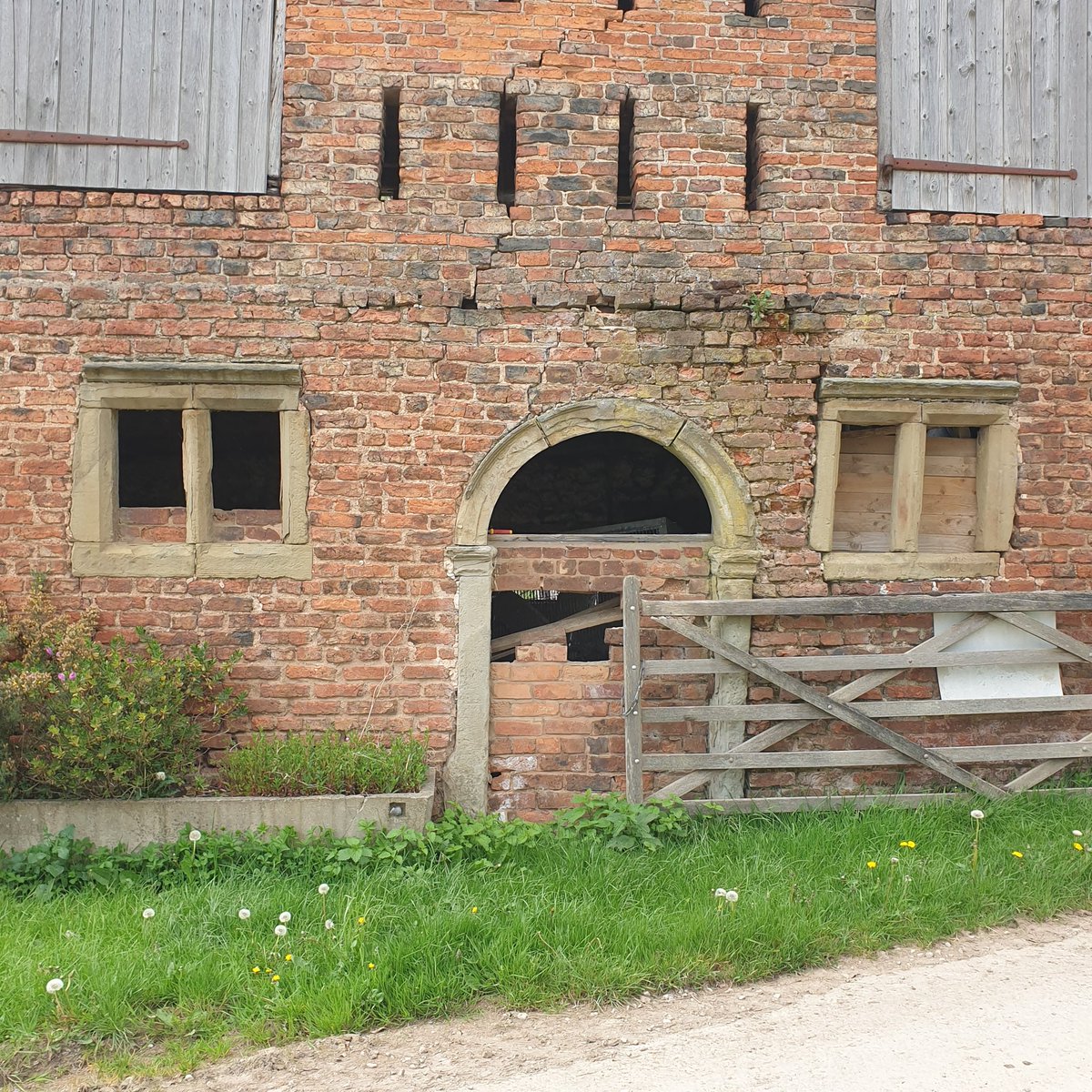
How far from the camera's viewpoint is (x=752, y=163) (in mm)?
5691

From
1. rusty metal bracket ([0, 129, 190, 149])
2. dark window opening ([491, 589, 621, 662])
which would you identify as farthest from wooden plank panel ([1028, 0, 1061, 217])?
rusty metal bracket ([0, 129, 190, 149])

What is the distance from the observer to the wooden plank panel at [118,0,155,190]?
524 centimetres

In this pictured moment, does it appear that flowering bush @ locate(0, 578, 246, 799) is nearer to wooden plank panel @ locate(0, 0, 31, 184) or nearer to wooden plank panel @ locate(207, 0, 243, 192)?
wooden plank panel @ locate(0, 0, 31, 184)

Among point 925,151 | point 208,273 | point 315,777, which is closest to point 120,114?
point 208,273

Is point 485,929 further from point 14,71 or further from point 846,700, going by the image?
point 14,71

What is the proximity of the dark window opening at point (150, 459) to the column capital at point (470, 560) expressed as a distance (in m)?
4.00

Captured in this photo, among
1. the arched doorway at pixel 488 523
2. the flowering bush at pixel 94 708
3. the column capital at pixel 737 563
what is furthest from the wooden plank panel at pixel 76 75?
the column capital at pixel 737 563

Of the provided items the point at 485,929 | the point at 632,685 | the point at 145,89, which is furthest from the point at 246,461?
the point at 485,929

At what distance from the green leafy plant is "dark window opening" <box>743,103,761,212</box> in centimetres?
65

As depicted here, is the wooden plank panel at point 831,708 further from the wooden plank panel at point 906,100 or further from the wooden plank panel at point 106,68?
the wooden plank panel at point 106,68

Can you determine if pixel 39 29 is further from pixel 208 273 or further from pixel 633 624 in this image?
pixel 633 624

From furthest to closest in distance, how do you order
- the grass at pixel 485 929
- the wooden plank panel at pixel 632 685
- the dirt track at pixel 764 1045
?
1. the wooden plank panel at pixel 632 685
2. the grass at pixel 485 929
3. the dirt track at pixel 764 1045

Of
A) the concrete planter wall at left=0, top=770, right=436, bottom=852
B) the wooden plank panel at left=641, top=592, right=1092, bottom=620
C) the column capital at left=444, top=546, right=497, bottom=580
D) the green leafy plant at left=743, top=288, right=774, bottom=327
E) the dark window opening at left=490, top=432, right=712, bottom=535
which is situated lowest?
the concrete planter wall at left=0, top=770, right=436, bottom=852

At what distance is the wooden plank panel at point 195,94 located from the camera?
525 cm
